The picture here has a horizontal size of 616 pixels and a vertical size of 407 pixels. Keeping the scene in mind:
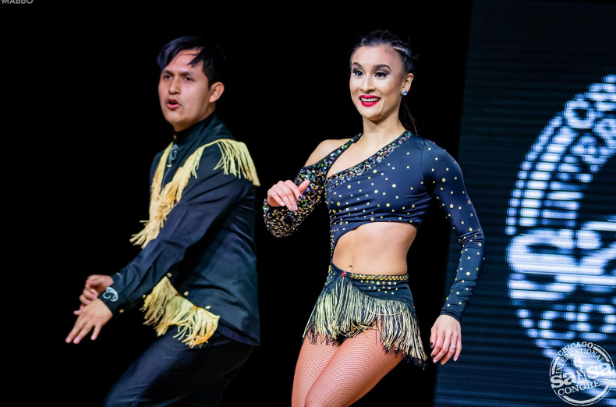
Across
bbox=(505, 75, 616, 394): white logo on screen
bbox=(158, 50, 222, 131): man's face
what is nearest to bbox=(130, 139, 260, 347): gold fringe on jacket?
bbox=(158, 50, 222, 131): man's face

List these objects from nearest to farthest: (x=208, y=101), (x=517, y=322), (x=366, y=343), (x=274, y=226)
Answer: (x=366, y=343), (x=274, y=226), (x=208, y=101), (x=517, y=322)

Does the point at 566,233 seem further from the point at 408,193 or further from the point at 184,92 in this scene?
the point at 184,92

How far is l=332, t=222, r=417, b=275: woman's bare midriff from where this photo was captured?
2.46 metres

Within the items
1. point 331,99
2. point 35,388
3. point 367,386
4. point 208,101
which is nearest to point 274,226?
point 367,386

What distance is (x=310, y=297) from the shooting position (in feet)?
12.3

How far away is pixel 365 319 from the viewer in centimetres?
240

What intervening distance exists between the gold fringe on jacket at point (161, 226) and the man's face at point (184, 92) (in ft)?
0.72

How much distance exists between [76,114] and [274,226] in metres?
1.63

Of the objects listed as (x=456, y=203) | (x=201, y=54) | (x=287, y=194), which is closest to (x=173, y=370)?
(x=287, y=194)

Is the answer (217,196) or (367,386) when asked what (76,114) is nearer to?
(217,196)

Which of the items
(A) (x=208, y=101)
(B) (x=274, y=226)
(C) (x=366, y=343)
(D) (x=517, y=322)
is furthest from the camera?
(D) (x=517, y=322)

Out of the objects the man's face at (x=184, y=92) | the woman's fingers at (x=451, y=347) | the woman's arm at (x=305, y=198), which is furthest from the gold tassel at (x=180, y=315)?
the woman's fingers at (x=451, y=347)

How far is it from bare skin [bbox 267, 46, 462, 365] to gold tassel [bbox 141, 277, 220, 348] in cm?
70

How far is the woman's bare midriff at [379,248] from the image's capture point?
2.46 m
